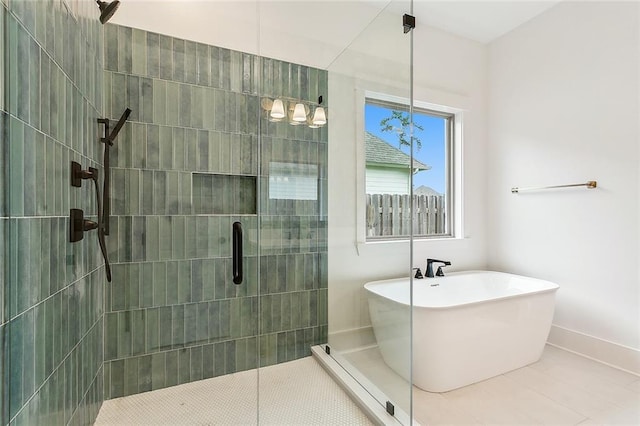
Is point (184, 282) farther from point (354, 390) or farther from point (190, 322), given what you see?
point (354, 390)

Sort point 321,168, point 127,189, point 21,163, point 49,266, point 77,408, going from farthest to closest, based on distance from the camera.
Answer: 1. point 321,168
2. point 127,189
3. point 77,408
4. point 49,266
5. point 21,163

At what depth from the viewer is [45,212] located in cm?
102

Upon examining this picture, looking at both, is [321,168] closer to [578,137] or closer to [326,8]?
[326,8]

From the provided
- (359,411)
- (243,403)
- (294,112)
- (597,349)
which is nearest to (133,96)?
(294,112)

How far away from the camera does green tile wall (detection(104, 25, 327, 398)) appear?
5.94 ft

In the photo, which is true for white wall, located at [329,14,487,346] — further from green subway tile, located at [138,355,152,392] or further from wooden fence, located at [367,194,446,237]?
green subway tile, located at [138,355,152,392]

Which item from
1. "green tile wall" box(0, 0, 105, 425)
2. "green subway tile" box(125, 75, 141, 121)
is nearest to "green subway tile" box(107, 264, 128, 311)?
"green tile wall" box(0, 0, 105, 425)

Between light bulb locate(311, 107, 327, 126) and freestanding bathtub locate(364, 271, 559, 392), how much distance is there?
118 cm

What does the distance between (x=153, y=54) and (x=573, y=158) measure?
3.20 metres

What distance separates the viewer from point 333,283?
7.41 feet

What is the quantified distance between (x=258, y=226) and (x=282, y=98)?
2.98ft

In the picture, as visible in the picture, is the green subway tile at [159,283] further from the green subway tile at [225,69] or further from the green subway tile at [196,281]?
the green subway tile at [225,69]

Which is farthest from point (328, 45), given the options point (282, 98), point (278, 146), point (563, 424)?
point (563, 424)

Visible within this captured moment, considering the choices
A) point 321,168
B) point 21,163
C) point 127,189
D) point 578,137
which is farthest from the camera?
point 578,137
